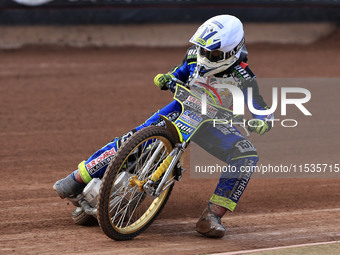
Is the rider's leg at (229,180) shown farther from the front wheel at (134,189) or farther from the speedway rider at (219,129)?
the front wheel at (134,189)

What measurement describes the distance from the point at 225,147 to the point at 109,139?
Answer: 3.93 m

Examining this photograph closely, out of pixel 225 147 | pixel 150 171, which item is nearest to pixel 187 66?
pixel 225 147

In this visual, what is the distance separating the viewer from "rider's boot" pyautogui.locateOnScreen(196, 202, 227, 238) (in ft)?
21.0

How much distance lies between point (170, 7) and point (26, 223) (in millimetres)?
11399

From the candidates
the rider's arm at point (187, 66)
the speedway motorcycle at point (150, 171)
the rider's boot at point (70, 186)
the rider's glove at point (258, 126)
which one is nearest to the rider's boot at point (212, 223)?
the speedway motorcycle at point (150, 171)

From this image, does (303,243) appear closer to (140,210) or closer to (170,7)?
(140,210)

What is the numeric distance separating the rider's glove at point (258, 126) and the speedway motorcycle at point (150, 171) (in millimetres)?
341

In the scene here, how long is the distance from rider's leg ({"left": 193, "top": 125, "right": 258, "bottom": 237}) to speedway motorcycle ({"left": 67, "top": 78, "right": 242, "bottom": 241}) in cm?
25

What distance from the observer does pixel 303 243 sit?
6.38m

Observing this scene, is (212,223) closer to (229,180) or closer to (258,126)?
(229,180)

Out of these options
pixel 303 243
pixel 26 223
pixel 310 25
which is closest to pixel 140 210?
pixel 26 223

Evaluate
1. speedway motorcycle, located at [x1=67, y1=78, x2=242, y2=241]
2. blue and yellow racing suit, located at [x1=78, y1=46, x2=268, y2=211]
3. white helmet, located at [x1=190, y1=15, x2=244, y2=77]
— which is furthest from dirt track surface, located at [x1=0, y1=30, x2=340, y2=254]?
white helmet, located at [x1=190, y1=15, x2=244, y2=77]

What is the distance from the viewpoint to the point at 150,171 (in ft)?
21.3

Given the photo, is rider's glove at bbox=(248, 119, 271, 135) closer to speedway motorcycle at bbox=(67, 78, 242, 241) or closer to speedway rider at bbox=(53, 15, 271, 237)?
speedway rider at bbox=(53, 15, 271, 237)
